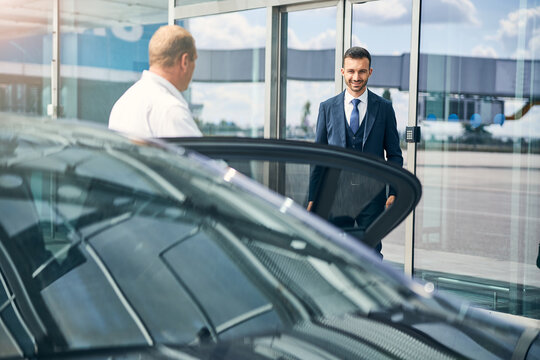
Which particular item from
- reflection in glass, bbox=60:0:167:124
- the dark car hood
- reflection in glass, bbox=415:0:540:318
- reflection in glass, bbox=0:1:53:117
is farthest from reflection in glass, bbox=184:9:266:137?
the dark car hood

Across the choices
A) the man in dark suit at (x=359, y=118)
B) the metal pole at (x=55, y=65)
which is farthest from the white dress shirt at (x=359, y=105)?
the metal pole at (x=55, y=65)

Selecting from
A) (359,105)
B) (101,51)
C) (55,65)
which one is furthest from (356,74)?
(55,65)

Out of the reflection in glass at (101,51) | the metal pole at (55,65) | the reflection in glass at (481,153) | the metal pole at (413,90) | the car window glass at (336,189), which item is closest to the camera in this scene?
the car window glass at (336,189)

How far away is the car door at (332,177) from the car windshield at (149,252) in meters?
0.27

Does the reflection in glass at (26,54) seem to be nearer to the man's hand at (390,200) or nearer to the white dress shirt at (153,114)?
the white dress shirt at (153,114)

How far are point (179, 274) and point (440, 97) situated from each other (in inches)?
169

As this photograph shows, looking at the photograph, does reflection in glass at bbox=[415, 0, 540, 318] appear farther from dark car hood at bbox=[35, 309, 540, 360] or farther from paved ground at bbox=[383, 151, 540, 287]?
dark car hood at bbox=[35, 309, 540, 360]

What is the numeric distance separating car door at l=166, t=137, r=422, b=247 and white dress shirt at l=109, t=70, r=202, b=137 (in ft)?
Result: 1.45

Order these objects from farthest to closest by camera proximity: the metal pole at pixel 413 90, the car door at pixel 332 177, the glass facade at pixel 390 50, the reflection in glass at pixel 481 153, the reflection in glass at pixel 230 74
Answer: the reflection in glass at pixel 230 74, the glass facade at pixel 390 50, the metal pole at pixel 413 90, the reflection in glass at pixel 481 153, the car door at pixel 332 177

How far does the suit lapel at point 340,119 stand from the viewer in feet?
13.6

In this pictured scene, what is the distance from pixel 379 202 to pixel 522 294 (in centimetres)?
333

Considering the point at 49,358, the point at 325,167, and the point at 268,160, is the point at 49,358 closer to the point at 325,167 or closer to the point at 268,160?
the point at 268,160

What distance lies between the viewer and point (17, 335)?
41.9 inches

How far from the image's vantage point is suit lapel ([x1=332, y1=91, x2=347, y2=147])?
4160mm
